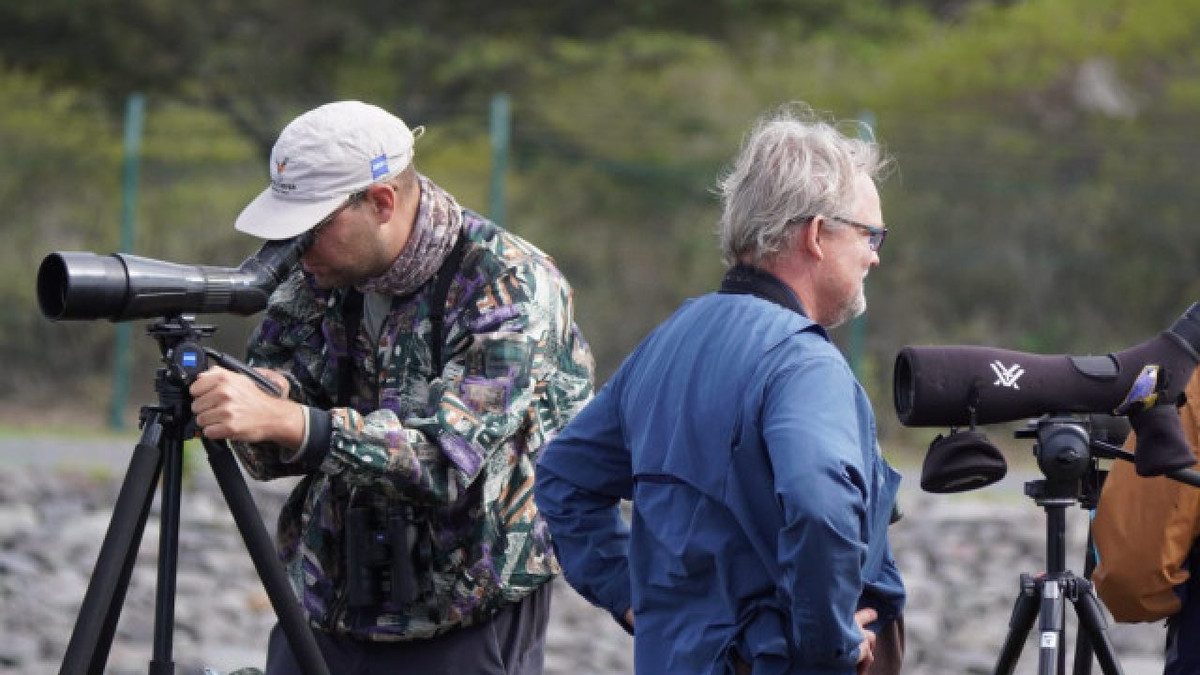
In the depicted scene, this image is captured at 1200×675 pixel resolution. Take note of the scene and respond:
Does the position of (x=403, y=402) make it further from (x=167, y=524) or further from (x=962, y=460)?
(x=962, y=460)

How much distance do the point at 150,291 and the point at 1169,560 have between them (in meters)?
2.05

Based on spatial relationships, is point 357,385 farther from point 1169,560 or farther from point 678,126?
point 678,126

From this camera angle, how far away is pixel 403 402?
418 centimetres

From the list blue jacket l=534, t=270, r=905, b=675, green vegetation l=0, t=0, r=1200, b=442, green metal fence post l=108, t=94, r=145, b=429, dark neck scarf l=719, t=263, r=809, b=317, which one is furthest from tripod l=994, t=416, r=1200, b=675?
green metal fence post l=108, t=94, r=145, b=429

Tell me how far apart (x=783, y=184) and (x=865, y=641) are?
792 mm

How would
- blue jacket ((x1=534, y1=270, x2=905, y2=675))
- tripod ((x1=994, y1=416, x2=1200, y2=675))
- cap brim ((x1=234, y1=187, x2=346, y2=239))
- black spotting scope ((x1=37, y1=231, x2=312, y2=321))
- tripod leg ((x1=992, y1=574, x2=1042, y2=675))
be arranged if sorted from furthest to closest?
tripod leg ((x1=992, y1=574, x2=1042, y2=675)), cap brim ((x1=234, y1=187, x2=346, y2=239)), tripod ((x1=994, y1=416, x2=1200, y2=675)), black spotting scope ((x1=37, y1=231, x2=312, y2=321)), blue jacket ((x1=534, y1=270, x2=905, y2=675))

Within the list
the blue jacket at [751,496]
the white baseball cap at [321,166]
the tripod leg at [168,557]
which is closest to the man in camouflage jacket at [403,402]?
the white baseball cap at [321,166]

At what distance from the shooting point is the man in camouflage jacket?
397cm

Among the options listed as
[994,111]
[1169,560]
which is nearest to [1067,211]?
[994,111]

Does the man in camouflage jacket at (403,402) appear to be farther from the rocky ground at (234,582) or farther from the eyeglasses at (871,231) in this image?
the rocky ground at (234,582)

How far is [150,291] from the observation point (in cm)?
378

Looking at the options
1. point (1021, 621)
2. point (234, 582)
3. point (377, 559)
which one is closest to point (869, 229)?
point (1021, 621)

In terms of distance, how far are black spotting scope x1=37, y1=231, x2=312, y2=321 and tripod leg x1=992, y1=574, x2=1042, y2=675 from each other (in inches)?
61.8

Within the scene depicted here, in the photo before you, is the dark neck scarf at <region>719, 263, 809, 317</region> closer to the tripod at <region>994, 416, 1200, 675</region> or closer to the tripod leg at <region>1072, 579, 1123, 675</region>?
the tripod at <region>994, 416, 1200, 675</region>
